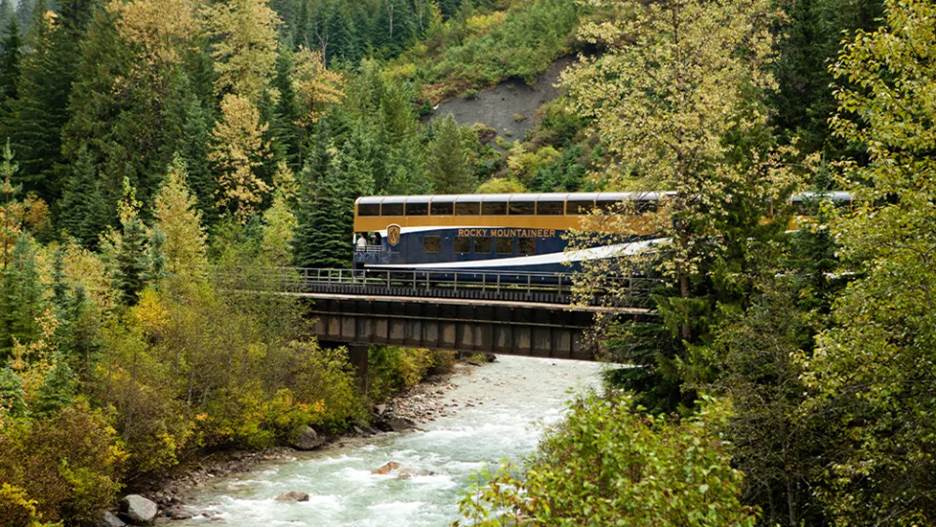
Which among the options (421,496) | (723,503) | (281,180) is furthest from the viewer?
(281,180)

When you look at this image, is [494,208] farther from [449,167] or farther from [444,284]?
[449,167]

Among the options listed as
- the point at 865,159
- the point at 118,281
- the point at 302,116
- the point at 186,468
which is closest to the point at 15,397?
the point at 186,468

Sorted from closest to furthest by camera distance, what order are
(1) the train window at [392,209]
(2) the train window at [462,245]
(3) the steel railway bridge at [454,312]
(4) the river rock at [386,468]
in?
1. (3) the steel railway bridge at [454,312]
2. (4) the river rock at [386,468]
3. (2) the train window at [462,245]
4. (1) the train window at [392,209]

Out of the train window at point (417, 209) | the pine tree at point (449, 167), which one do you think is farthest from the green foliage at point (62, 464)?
the pine tree at point (449, 167)

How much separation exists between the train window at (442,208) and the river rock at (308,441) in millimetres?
12557

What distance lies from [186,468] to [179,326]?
6954 millimetres

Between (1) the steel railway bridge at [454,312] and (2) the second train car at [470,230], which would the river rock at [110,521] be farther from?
(2) the second train car at [470,230]

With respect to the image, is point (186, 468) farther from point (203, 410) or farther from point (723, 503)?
point (723, 503)

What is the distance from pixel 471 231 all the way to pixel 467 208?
3.94 feet

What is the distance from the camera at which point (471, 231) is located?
42875 mm

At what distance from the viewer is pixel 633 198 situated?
2208cm

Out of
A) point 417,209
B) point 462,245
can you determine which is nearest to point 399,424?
point 462,245

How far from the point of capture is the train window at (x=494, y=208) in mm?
41531

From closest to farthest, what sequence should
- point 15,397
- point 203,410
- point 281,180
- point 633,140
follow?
point 633,140, point 15,397, point 203,410, point 281,180
